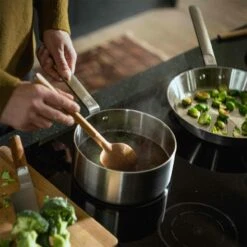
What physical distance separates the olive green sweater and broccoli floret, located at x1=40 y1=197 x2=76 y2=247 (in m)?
0.46

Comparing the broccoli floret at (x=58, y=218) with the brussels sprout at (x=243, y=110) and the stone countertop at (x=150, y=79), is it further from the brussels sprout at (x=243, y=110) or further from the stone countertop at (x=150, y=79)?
the brussels sprout at (x=243, y=110)

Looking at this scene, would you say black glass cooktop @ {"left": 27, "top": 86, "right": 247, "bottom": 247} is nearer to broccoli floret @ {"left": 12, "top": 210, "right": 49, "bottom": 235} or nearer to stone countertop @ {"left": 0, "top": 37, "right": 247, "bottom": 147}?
stone countertop @ {"left": 0, "top": 37, "right": 247, "bottom": 147}

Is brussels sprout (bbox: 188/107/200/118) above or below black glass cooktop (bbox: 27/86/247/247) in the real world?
above

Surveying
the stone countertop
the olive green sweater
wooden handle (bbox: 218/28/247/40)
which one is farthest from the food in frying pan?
the olive green sweater

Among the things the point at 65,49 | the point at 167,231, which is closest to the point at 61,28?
the point at 65,49

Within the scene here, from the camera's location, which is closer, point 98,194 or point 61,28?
point 98,194

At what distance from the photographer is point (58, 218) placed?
85 cm

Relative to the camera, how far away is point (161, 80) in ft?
4.63

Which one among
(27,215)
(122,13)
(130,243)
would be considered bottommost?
(122,13)

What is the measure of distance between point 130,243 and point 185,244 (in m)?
0.10

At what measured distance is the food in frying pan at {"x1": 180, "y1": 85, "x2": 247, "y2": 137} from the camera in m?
1.26

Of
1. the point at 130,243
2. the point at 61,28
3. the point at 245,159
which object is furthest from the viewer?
the point at 61,28

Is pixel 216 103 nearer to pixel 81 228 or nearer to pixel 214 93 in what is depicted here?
pixel 214 93

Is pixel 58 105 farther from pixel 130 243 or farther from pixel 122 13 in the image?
pixel 122 13
